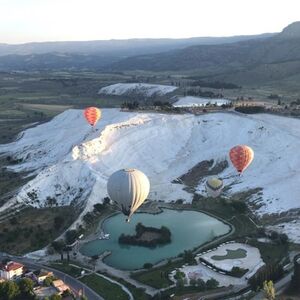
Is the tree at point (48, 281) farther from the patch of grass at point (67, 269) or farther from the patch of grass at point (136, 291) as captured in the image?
the patch of grass at point (136, 291)

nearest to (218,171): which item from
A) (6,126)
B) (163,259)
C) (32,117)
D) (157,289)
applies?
(163,259)

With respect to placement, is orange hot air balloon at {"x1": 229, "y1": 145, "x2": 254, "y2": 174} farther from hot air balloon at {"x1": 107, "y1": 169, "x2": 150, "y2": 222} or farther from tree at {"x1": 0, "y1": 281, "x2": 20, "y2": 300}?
tree at {"x1": 0, "y1": 281, "x2": 20, "y2": 300}

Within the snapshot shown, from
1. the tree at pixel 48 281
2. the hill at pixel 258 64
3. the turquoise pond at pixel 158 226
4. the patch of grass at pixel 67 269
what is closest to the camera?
the tree at pixel 48 281

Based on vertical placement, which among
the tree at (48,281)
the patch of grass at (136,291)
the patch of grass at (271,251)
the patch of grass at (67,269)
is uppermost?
the patch of grass at (271,251)

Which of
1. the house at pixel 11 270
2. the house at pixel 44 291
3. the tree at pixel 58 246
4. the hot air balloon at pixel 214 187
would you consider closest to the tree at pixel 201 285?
the house at pixel 44 291

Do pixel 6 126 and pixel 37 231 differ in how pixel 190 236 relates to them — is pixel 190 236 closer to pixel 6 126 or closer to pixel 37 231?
pixel 37 231

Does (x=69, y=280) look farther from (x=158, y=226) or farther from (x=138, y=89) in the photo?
(x=138, y=89)
